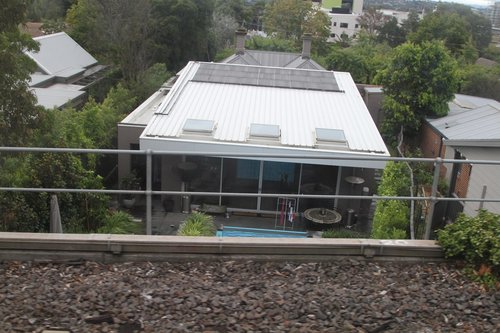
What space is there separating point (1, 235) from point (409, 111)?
20.9m

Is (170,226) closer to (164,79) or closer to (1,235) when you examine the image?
(1,235)

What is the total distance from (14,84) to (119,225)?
5083mm

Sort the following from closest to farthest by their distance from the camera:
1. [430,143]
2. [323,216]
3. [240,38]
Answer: [323,216], [430,143], [240,38]

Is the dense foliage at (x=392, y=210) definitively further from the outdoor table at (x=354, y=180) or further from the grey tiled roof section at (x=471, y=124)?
the grey tiled roof section at (x=471, y=124)

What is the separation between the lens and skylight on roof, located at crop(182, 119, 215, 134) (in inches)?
565

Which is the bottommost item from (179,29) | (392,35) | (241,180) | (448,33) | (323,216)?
(323,216)

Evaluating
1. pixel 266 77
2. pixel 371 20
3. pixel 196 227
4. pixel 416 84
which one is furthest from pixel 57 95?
pixel 371 20

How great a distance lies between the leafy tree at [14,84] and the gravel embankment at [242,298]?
9.46 meters

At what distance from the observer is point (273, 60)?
103ft

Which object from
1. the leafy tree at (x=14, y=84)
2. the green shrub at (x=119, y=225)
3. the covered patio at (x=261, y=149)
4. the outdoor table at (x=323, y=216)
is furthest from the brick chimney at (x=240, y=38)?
the green shrub at (x=119, y=225)

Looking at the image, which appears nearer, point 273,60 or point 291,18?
point 273,60

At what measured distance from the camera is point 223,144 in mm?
13891

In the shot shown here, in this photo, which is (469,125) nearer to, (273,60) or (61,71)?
(273,60)

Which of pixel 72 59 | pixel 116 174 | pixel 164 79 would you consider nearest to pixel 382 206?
pixel 116 174
